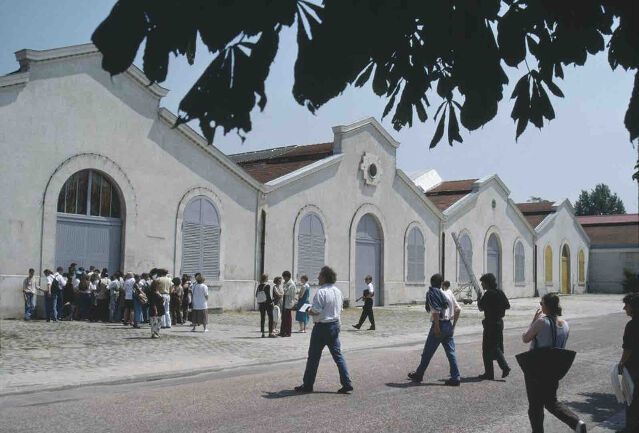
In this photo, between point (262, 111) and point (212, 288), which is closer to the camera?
point (262, 111)

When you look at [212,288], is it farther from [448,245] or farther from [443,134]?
[443,134]

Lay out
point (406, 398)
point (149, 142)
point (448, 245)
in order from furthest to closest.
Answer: point (448, 245) < point (149, 142) < point (406, 398)

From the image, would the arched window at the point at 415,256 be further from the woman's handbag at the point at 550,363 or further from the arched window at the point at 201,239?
the woman's handbag at the point at 550,363

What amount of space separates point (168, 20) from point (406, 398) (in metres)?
7.23

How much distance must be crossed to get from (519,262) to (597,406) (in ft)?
116

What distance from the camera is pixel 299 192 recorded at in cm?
2691

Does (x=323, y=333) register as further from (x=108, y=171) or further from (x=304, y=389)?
(x=108, y=171)

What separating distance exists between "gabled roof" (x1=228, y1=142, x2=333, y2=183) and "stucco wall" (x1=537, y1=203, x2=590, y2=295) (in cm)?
2125

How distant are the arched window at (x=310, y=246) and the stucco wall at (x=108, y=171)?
8.01ft

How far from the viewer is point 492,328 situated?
10.4 metres

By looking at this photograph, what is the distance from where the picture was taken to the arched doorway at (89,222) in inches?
789

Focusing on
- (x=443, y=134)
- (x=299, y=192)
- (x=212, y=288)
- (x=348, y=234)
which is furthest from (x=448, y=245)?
(x=443, y=134)

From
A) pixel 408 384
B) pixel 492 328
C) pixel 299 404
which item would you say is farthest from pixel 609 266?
pixel 299 404

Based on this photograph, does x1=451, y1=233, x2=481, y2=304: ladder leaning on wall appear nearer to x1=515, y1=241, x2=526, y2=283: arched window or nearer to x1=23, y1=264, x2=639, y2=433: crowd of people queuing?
x1=515, y1=241, x2=526, y2=283: arched window
